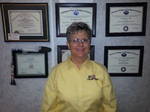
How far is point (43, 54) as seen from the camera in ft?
5.88

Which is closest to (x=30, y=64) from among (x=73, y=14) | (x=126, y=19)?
(x=73, y=14)

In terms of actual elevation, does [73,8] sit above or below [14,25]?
above

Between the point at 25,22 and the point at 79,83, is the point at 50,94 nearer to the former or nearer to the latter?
the point at 79,83

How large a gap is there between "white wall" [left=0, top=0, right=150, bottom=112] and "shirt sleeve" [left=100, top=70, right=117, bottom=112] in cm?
39

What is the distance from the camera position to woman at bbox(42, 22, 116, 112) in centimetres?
139

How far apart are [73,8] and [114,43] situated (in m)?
0.47

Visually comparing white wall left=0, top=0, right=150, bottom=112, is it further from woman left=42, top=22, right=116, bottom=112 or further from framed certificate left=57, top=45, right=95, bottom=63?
woman left=42, top=22, right=116, bottom=112

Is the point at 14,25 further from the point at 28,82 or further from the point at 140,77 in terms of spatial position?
the point at 140,77

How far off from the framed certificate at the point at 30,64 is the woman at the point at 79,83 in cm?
36

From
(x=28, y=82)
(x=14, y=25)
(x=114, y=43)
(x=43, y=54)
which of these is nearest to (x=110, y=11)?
(x=114, y=43)

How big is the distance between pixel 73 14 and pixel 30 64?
23.2 inches

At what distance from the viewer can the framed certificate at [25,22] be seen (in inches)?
66.9

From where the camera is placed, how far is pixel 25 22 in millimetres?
1735

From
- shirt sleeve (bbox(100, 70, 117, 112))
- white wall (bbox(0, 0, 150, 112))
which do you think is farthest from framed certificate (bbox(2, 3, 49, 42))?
shirt sleeve (bbox(100, 70, 117, 112))
